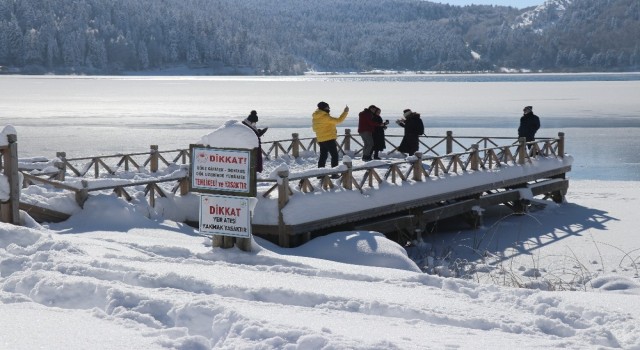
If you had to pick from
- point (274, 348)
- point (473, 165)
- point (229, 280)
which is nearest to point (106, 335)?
point (274, 348)

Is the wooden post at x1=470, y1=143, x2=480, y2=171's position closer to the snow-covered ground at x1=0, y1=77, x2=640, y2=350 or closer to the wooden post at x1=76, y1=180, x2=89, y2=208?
the snow-covered ground at x1=0, y1=77, x2=640, y2=350

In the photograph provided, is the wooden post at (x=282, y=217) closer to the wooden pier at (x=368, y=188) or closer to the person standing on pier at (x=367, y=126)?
the wooden pier at (x=368, y=188)

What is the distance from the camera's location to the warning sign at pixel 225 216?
379 inches

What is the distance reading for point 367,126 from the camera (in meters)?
19.3

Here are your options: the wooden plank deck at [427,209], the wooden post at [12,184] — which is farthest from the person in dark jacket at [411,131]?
the wooden post at [12,184]

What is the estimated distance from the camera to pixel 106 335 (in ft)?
19.7

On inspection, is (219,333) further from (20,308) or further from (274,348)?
(20,308)

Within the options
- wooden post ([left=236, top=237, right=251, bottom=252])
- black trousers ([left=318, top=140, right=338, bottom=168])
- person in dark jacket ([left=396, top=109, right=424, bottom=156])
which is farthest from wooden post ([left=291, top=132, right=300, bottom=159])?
wooden post ([left=236, top=237, right=251, bottom=252])

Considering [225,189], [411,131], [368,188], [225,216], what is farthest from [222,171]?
[411,131]

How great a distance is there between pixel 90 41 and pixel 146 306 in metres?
184

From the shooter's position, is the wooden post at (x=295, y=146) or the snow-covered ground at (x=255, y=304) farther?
the wooden post at (x=295, y=146)

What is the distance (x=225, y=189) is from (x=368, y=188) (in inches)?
232

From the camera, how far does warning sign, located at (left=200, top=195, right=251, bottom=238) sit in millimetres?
9625

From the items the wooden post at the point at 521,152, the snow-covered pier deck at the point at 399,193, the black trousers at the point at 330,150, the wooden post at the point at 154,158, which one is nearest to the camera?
the snow-covered pier deck at the point at 399,193
